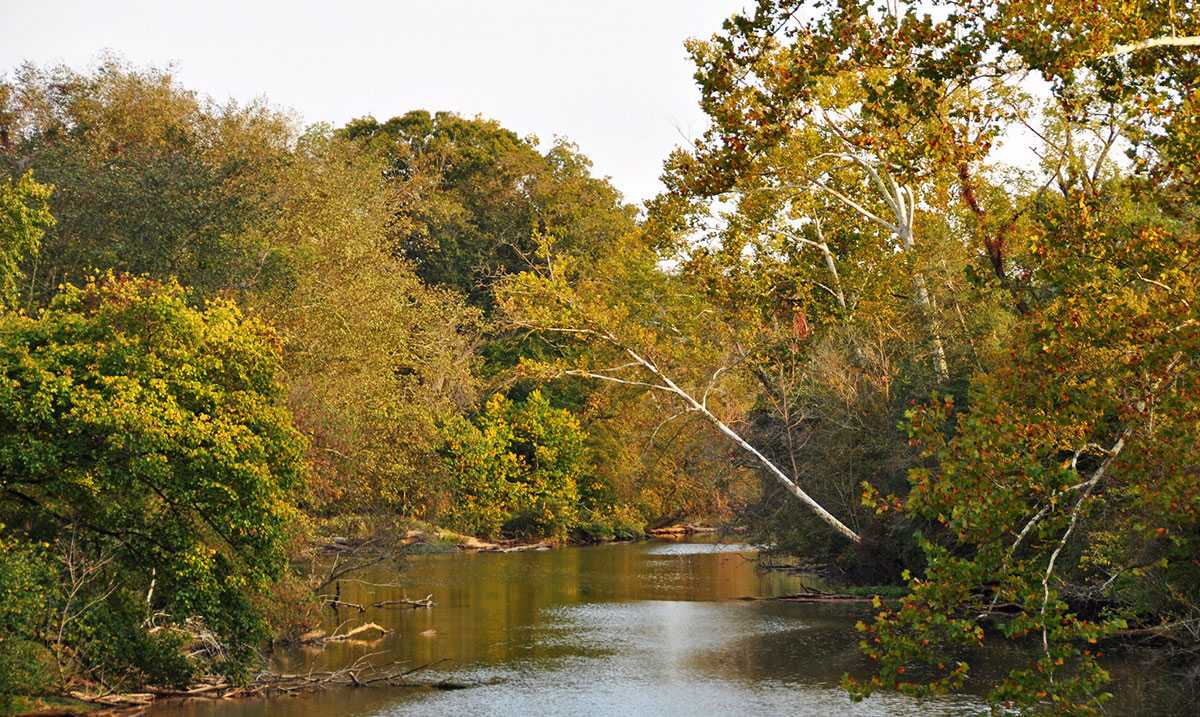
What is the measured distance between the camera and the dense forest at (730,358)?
11.4 metres

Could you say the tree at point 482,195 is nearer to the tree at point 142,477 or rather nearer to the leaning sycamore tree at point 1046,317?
the tree at point 142,477

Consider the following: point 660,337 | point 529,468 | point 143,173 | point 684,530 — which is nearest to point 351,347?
point 143,173

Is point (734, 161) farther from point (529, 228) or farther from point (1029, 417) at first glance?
point (529, 228)

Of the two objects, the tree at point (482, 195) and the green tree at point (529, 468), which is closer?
the green tree at point (529, 468)

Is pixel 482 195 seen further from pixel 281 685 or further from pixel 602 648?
pixel 281 685

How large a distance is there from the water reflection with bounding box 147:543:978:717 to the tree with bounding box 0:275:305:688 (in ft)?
5.37

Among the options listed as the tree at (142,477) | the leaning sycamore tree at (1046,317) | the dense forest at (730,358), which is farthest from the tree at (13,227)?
the leaning sycamore tree at (1046,317)

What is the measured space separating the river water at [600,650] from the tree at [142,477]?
1.62m

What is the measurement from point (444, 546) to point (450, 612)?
18.3 m

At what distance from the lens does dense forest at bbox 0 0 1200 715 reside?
11.4 meters

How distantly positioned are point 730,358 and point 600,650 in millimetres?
11236

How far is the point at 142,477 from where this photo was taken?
58.9ft

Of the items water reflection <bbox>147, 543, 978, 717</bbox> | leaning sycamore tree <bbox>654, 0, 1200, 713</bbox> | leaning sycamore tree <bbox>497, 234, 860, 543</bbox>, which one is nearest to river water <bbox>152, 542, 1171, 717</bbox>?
water reflection <bbox>147, 543, 978, 717</bbox>

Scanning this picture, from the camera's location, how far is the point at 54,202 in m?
30.4
